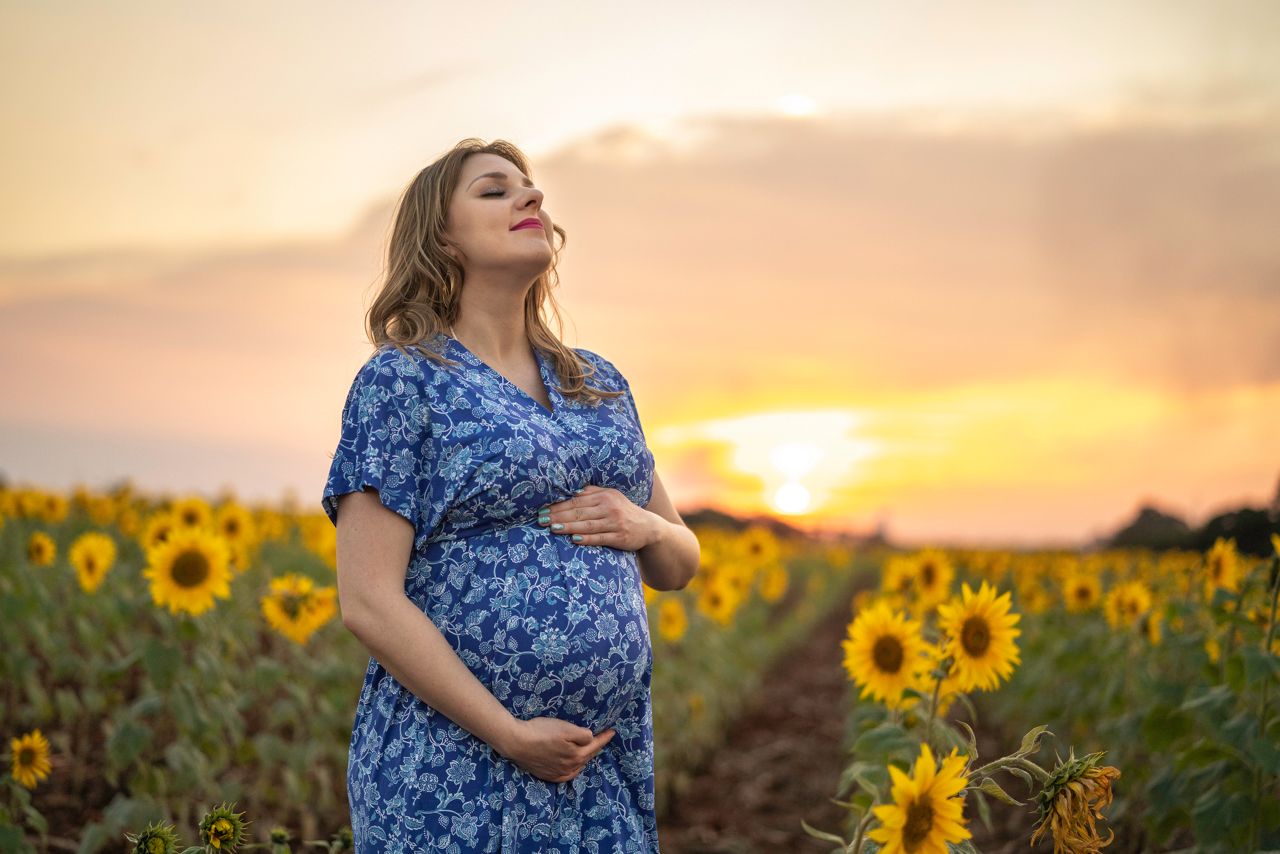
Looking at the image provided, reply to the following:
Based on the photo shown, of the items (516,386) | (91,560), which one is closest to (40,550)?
(91,560)

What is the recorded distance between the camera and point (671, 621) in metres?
6.35

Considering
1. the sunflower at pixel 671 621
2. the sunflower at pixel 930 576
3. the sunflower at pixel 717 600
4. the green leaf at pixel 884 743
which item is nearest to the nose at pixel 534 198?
the green leaf at pixel 884 743

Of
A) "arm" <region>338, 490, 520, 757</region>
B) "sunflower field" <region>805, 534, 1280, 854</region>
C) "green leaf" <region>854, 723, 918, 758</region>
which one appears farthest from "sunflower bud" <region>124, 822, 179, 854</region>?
"green leaf" <region>854, 723, 918, 758</region>

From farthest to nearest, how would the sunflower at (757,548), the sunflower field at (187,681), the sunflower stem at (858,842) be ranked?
the sunflower at (757,548), the sunflower field at (187,681), the sunflower stem at (858,842)

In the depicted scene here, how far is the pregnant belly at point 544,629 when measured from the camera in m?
2.15

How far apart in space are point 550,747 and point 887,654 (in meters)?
1.75

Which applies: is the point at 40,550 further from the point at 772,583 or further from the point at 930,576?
the point at 772,583

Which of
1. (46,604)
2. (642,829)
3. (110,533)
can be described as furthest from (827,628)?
(642,829)

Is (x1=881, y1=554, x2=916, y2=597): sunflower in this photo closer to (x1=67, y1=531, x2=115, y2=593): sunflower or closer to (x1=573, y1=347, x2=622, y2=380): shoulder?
(x1=573, y1=347, x2=622, y2=380): shoulder

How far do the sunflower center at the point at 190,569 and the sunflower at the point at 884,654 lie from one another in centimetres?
242

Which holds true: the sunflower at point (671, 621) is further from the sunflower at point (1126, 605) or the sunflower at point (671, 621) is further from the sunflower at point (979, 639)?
the sunflower at point (979, 639)

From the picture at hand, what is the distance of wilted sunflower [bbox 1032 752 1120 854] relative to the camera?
70.1 inches

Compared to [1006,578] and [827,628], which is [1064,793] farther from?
[827,628]

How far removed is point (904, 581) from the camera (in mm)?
5277
